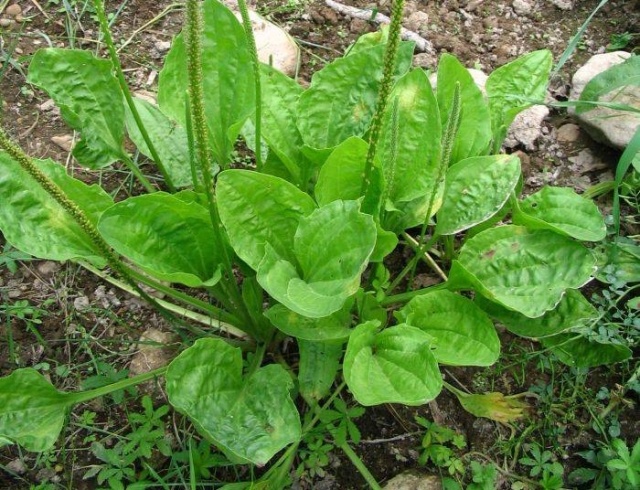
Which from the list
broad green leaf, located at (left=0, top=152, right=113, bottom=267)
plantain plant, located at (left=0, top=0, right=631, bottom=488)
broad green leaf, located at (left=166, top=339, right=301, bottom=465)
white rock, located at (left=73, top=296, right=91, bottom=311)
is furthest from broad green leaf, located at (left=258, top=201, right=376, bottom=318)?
white rock, located at (left=73, top=296, right=91, bottom=311)

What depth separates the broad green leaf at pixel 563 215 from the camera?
6.08 feet

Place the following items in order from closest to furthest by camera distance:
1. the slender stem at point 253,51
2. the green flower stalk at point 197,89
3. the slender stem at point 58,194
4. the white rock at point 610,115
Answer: the green flower stalk at point 197,89, the slender stem at point 58,194, the slender stem at point 253,51, the white rock at point 610,115

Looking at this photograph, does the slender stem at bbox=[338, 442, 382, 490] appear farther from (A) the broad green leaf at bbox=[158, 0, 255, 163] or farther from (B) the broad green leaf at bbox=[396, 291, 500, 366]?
(A) the broad green leaf at bbox=[158, 0, 255, 163]

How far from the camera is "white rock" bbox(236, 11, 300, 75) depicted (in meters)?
2.75

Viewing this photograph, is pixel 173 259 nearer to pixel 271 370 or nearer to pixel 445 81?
pixel 271 370

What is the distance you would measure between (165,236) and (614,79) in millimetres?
1708

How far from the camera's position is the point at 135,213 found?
5.37 feet

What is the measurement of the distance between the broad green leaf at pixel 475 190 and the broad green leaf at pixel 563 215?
87 millimetres

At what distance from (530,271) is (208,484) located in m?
1.14

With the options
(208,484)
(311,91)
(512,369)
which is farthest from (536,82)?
(208,484)

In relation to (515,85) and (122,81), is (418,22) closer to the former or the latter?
(515,85)

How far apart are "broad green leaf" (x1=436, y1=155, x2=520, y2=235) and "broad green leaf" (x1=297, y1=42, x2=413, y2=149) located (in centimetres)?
35

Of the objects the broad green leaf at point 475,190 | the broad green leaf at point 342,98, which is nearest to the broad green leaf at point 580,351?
the broad green leaf at point 475,190

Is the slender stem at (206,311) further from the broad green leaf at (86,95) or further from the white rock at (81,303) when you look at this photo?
the broad green leaf at (86,95)
